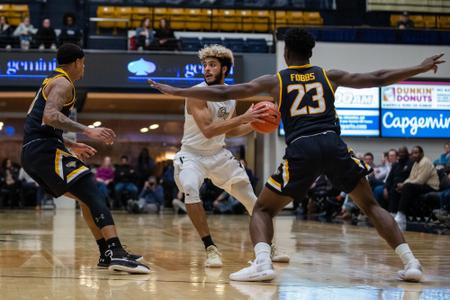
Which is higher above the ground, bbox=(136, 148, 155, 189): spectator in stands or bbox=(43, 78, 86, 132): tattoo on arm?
bbox=(43, 78, 86, 132): tattoo on arm

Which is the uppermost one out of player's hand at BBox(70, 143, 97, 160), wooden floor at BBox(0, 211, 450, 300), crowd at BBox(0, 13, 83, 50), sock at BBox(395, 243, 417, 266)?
crowd at BBox(0, 13, 83, 50)

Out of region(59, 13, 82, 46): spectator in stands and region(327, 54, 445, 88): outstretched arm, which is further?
region(59, 13, 82, 46): spectator in stands

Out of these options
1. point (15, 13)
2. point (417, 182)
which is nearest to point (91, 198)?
point (417, 182)

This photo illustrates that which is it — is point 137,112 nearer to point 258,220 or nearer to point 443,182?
point 443,182

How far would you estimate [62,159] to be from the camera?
556cm

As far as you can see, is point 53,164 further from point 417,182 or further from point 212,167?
point 417,182

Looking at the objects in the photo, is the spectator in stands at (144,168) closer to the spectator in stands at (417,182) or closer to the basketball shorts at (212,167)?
the spectator in stands at (417,182)

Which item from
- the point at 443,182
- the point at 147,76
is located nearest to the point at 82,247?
the point at 443,182

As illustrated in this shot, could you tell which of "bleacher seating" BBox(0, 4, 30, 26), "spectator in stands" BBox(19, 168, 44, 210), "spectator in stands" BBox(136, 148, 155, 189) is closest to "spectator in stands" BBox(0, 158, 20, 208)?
"spectator in stands" BBox(19, 168, 44, 210)

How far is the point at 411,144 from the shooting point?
824 inches

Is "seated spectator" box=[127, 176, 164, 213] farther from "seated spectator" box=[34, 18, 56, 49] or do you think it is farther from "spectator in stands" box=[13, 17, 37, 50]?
"spectator in stands" box=[13, 17, 37, 50]

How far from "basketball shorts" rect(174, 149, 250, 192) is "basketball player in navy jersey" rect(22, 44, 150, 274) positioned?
895mm

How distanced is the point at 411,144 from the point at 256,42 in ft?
17.6

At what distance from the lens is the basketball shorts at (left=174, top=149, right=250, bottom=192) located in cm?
625
